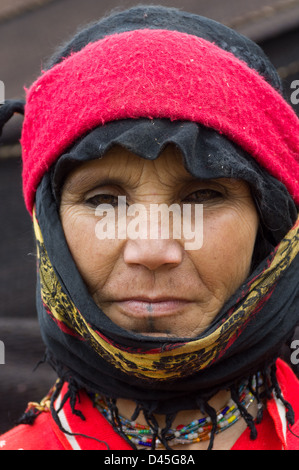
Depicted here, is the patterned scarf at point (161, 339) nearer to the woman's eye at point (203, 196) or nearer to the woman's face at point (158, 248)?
the woman's face at point (158, 248)

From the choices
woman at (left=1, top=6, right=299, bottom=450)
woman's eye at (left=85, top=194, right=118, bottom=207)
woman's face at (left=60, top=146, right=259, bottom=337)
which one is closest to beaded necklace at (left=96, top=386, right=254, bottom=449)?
woman at (left=1, top=6, right=299, bottom=450)

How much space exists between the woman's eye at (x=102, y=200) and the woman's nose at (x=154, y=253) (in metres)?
0.15

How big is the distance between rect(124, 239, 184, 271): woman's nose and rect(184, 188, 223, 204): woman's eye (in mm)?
146

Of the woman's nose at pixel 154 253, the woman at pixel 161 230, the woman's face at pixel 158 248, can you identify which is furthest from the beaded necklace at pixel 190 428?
the woman's nose at pixel 154 253

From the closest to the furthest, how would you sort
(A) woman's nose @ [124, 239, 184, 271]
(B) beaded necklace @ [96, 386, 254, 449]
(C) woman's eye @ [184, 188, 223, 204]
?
(A) woman's nose @ [124, 239, 184, 271] < (C) woman's eye @ [184, 188, 223, 204] < (B) beaded necklace @ [96, 386, 254, 449]

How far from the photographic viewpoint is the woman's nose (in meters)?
1.48

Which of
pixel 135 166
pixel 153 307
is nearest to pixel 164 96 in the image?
pixel 135 166

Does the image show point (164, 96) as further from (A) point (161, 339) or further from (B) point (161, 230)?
(A) point (161, 339)

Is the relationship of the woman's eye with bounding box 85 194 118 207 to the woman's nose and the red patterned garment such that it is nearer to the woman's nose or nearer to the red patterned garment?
the woman's nose

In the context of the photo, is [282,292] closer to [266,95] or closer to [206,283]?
[206,283]

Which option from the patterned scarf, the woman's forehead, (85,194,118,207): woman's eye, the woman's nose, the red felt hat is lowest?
the patterned scarf

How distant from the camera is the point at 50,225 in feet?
5.50

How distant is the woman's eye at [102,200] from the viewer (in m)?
1.62
